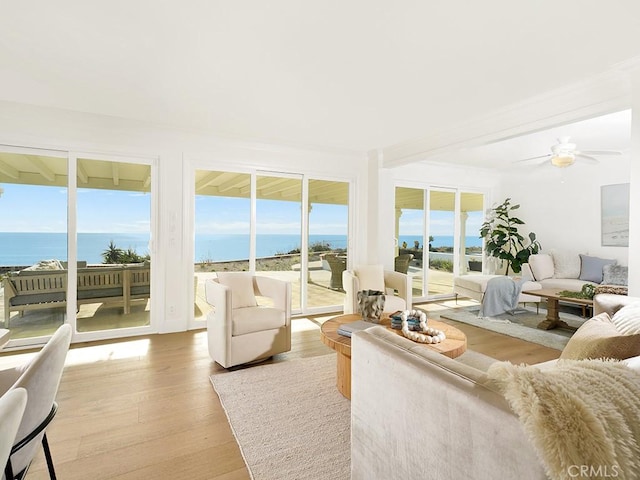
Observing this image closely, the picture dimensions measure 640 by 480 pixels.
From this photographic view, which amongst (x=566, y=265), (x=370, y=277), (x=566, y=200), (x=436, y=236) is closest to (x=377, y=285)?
(x=370, y=277)

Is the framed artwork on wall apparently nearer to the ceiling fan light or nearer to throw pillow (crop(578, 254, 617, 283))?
throw pillow (crop(578, 254, 617, 283))

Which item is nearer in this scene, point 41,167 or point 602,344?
point 602,344

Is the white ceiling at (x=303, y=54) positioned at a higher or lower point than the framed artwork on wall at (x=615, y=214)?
higher

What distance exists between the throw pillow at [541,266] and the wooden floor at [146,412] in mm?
2309

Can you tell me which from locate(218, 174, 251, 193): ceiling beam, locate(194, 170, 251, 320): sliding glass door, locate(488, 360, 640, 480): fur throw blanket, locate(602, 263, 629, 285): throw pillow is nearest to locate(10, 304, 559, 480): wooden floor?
locate(194, 170, 251, 320): sliding glass door

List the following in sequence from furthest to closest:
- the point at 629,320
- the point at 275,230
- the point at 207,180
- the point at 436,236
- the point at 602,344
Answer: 1. the point at 436,236
2. the point at 275,230
3. the point at 207,180
4. the point at 629,320
5. the point at 602,344

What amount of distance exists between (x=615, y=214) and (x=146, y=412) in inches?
267

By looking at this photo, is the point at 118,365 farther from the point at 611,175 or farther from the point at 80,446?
the point at 611,175

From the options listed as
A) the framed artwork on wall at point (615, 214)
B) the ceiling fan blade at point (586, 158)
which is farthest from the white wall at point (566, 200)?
the ceiling fan blade at point (586, 158)

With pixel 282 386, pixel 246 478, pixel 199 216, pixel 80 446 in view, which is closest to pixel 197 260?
pixel 199 216

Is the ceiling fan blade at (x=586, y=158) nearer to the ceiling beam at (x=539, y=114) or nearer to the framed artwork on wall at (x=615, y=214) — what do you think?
the ceiling beam at (x=539, y=114)

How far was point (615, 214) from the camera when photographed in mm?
5297

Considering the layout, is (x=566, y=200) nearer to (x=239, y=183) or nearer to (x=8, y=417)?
(x=239, y=183)

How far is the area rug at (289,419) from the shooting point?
1740 mm
